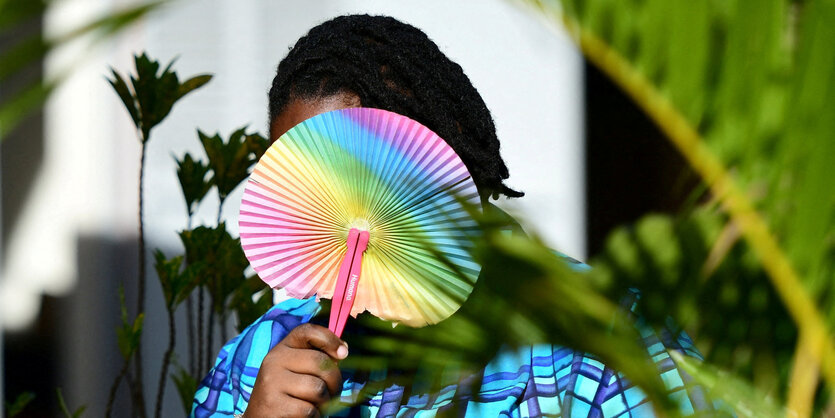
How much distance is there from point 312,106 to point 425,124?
0.52ft

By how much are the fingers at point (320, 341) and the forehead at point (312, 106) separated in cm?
33

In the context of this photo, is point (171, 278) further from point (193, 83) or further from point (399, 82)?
point (399, 82)

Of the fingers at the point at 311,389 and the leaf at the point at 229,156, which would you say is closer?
the fingers at the point at 311,389

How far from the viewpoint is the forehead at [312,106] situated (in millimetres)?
1262

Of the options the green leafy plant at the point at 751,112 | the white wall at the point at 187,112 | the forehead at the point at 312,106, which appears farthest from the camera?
the white wall at the point at 187,112

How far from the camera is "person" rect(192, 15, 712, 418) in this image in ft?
3.58

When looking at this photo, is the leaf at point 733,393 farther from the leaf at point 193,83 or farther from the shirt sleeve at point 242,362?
the leaf at point 193,83

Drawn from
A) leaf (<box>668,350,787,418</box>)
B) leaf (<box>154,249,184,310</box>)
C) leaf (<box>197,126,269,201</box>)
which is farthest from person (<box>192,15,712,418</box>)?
leaf (<box>154,249,184,310</box>)

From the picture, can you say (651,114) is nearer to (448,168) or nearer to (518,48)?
(448,168)

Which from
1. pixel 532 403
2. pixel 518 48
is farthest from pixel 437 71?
pixel 518 48

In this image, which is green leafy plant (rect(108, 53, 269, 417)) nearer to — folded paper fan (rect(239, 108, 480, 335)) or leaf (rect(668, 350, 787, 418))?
folded paper fan (rect(239, 108, 480, 335))

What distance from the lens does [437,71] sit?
1.33 m

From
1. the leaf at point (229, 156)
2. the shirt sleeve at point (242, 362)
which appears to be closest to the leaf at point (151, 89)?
the leaf at point (229, 156)

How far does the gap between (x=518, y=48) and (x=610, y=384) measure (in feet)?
6.35
